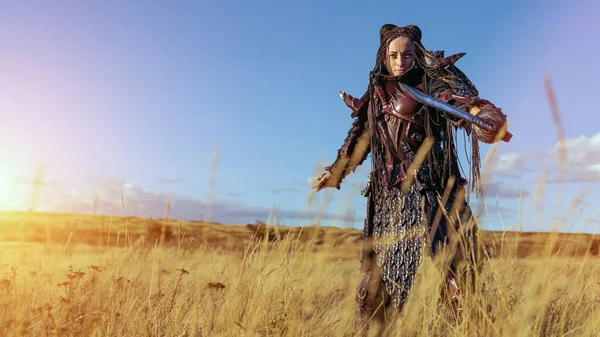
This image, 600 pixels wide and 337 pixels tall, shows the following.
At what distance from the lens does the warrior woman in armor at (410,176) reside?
2844 mm

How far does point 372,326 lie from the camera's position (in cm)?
309

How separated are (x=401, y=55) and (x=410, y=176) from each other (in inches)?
30.1

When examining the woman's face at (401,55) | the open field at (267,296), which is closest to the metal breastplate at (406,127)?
the woman's face at (401,55)

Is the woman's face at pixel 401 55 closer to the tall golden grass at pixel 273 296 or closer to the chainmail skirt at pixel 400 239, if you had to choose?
the chainmail skirt at pixel 400 239

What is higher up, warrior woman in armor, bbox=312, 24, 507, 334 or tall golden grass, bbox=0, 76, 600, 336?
warrior woman in armor, bbox=312, 24, 507, 334

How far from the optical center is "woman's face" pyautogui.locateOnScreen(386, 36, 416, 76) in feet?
10.3

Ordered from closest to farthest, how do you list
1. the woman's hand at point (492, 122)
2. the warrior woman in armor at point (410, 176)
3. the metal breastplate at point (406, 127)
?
the woman's hand at point (492, 122) < the warrior woman in armor at point (410, 176) < the metal breastplate at point (406, 127)

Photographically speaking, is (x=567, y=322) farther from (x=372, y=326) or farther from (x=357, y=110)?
(x=357, y=110)

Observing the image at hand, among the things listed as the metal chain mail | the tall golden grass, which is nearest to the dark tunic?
the metal chain mail

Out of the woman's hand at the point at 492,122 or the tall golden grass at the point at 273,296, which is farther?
the tall golden grass at the point at 273,296

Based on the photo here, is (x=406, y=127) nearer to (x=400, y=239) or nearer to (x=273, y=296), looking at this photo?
(x=400, y=239)

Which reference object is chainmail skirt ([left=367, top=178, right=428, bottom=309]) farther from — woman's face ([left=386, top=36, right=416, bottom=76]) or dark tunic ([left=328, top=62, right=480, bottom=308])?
woman's face ([left=386, top=36, right=416, bottom=76])

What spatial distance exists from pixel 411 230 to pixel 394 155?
458 mm

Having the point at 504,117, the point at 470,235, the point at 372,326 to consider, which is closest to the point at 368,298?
the point at 372,326
